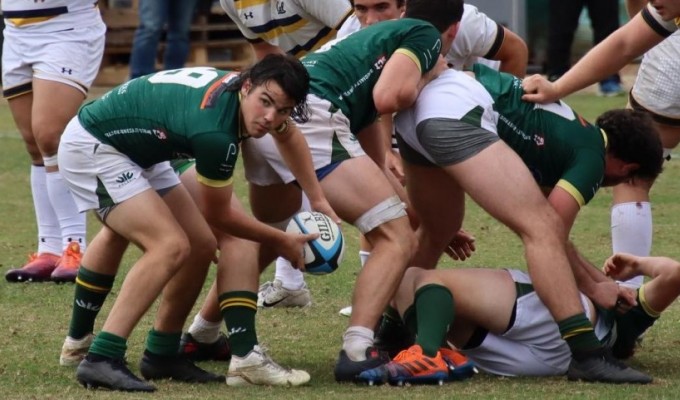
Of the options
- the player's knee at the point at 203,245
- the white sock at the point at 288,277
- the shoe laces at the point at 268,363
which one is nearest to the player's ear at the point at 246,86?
the player's knee at the point at 203,245

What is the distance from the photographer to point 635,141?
5359mm

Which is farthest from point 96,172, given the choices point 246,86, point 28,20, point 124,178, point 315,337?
point 28,20

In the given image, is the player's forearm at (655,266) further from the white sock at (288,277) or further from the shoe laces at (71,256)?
the shoe laces at (71,256)

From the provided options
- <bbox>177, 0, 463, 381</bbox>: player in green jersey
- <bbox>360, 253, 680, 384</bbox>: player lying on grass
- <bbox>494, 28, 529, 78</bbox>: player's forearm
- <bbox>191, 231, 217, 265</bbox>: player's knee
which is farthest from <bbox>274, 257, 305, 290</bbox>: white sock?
<bbox>494, 28, 529, 78</bbox>: player's forearm

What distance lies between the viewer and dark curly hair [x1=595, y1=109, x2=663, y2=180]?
5359mm

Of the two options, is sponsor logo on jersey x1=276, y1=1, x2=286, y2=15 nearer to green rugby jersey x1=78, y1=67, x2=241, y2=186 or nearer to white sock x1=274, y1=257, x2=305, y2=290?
white sock x1=274, y1=257, x2=305, y2=290

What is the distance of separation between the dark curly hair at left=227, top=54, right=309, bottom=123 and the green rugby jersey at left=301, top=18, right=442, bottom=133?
18.6 inches

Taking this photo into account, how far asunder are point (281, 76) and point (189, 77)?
408 mm

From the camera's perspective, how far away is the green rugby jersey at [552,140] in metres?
5.23

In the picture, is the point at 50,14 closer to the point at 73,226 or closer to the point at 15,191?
the point at 73,226

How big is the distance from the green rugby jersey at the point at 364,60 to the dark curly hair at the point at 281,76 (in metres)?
0.47

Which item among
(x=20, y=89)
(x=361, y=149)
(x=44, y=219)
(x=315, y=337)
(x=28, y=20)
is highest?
(x=361, y=149)

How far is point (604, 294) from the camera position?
5.37 m

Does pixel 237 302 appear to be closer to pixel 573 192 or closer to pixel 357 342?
pixel 357 342
